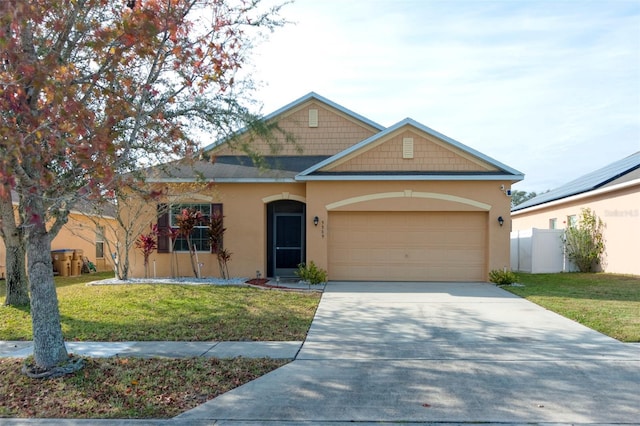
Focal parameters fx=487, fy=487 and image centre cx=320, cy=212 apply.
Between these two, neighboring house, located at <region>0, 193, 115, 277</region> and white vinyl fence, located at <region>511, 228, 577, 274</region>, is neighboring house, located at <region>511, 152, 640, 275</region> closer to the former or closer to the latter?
white vinyl fence, located at <region>511, 228, 577, 274</region>

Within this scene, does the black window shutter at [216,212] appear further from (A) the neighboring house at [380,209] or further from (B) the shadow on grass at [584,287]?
(B) the shadow on grass at [584,287]

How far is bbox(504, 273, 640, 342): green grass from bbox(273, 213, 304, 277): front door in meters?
6.74

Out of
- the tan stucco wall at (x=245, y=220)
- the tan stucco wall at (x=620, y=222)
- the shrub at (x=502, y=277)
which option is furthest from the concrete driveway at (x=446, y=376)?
the tan stucco wall at (x=620, y=222)

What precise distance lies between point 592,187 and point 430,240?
795 cm

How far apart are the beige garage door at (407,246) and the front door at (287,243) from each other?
1476mm

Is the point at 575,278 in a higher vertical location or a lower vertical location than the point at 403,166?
lower

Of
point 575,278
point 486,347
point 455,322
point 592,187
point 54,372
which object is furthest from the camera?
point 592,187

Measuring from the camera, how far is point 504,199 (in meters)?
14.9

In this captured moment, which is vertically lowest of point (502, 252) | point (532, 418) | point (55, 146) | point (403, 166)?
point (532, 418)

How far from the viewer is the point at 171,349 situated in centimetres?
757

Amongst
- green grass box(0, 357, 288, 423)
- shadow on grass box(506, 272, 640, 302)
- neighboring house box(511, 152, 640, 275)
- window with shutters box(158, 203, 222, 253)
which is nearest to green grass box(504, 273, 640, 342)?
shadow on grass box(506, 272, 640, 302)

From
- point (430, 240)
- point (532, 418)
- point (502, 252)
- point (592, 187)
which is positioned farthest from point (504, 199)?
point (532, 418)

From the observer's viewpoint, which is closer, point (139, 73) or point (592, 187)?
point (139, 73)

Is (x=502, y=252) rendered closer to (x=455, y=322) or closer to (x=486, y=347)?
(x=455, y=322)
